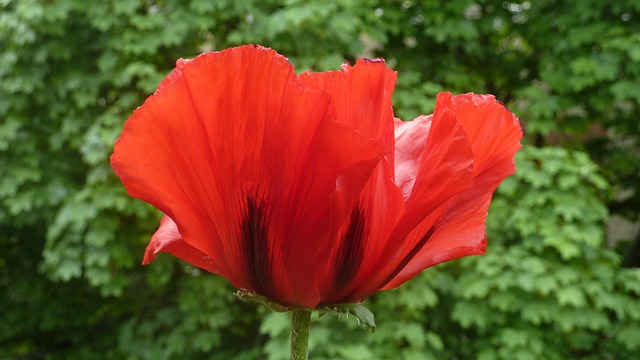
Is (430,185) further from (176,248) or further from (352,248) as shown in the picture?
(176,248)

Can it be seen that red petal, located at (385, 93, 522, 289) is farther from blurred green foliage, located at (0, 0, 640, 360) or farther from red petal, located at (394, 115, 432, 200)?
blurred green foliage, located at (0, 0, 640, 360)

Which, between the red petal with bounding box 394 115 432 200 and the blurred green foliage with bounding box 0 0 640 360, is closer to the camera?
the red petal with bounding box 394 115 432 200

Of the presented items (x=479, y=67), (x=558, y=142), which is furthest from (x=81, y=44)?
(x=558, y=142)

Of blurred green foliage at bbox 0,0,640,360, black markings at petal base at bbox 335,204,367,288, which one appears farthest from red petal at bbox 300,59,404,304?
blurred green foliage at bbox 0,0,640,360

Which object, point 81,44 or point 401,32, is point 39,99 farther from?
point 401,32

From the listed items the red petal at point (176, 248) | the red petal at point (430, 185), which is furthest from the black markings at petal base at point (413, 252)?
the red petal at point (176, 248)

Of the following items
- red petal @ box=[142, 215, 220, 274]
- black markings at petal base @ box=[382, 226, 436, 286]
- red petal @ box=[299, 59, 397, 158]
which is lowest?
black markings at petal base @ box=[382, 226, 436, 286]
